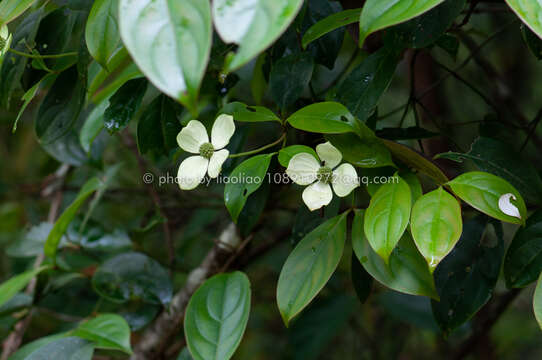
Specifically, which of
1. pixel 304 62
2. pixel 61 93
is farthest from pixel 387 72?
pixel 61 93

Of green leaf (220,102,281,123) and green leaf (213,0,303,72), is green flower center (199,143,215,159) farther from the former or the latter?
green leaf (213,0,303,72)

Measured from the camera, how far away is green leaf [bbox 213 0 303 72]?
0.28 meters

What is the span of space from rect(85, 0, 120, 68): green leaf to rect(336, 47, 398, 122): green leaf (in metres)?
0.24

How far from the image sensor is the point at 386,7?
0.37 meters

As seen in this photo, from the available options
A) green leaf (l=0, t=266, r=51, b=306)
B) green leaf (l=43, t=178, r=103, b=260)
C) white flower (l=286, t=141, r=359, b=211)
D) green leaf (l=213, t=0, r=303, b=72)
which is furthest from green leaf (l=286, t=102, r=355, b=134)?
green leaf (l=0, t=266, r=51, b=306)

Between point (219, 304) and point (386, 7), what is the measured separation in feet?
1.23

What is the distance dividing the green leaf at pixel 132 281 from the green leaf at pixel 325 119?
41cm

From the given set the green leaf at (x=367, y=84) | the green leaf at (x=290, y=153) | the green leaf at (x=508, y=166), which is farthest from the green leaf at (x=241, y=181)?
the green leaf at (x=508, y=166)

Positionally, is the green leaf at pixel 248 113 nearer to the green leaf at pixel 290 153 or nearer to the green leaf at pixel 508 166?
the green leaf at pixel 290 153

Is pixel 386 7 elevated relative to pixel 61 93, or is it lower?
elevated

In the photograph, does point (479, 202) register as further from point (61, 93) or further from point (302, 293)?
point (61, 93)

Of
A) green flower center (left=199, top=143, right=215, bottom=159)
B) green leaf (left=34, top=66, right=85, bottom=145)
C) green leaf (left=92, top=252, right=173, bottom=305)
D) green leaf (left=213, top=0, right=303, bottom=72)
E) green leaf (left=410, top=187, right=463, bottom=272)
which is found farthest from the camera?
green leaf (left=92, top=252, right=173, bottom=305)

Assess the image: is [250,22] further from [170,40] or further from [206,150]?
[206,150]

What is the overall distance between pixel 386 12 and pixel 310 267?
251mm
